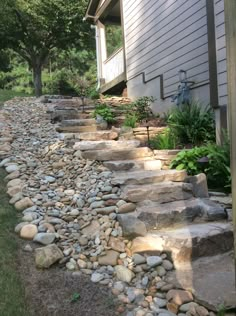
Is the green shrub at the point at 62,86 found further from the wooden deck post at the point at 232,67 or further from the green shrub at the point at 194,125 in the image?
the wooden deck post at the point at 232,67

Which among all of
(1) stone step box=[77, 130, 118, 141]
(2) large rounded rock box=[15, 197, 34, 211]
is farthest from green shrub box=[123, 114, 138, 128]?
(2) large rounded rock box=[15, 197, 34, 211]

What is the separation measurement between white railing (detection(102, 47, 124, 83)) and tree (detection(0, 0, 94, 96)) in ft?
13.9

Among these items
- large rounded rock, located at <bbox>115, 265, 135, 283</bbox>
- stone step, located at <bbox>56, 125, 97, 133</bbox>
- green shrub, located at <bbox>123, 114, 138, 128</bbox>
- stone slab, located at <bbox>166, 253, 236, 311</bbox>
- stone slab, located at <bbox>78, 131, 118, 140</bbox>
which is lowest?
stone slab, located at <bbox>166, 253, 236, 311</bbox>

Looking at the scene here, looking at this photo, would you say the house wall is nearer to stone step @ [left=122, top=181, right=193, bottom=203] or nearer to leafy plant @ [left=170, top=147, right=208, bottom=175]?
leafy plant @ [left=170, top=147, right=208, bottom=175]

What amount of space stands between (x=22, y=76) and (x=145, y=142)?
20.1 m

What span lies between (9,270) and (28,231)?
1.87 ft

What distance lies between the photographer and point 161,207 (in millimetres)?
3873

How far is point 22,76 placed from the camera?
24281 mm

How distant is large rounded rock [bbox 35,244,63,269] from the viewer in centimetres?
296

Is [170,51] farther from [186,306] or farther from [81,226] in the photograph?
[186,306]

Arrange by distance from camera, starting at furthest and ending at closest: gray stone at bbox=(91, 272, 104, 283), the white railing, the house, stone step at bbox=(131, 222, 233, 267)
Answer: the white railing < the house < stone step at bbox=(131, 222, 233, 267) < gray stone at bbox=(91, 272, 104, 283)

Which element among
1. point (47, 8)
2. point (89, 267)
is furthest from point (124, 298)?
point (47, 8)

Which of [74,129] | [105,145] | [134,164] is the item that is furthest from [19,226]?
[74,129]

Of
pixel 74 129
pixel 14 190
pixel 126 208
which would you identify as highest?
pixel 74 129
